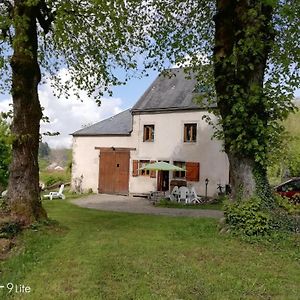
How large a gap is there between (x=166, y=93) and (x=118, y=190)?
25.8 feet

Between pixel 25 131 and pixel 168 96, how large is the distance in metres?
18.2

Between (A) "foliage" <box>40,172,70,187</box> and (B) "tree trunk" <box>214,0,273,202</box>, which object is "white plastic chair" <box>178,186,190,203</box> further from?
(A) "foliage" <box>40,172,70,187</box>

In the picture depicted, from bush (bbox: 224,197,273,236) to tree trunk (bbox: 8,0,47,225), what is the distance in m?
5.17

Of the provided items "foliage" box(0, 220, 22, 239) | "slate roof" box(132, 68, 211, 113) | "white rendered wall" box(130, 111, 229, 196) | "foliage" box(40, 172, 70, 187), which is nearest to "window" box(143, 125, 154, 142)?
"white rendered wall" box(130, 111, 229, 196)

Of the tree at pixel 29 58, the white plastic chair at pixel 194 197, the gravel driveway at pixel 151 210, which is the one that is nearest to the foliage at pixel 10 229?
the tree at pixel 29 58

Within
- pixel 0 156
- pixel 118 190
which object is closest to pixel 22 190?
pixel 0 156

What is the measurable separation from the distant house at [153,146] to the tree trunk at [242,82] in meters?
13.2

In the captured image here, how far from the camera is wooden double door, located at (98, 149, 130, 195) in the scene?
92.7ft

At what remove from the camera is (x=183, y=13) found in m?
14.2

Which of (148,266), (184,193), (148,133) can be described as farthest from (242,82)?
(148,133)

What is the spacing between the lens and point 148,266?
7.07 meters

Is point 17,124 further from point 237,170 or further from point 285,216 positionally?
point 285,216

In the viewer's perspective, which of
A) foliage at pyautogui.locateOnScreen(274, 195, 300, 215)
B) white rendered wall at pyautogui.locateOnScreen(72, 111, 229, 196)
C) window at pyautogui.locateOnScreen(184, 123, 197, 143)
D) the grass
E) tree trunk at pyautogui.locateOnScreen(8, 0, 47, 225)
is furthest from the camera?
window at pyautogui.locateOnScreen(184, 123, 197, 143)

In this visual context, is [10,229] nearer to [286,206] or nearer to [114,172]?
[286,206]
